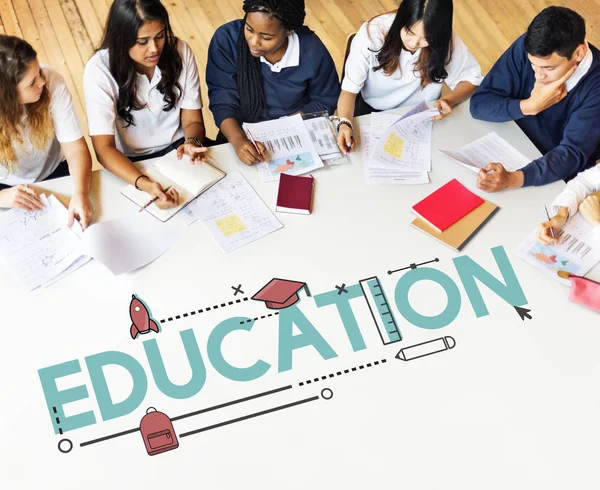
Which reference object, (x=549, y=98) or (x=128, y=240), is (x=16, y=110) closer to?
(x=128, y=240)

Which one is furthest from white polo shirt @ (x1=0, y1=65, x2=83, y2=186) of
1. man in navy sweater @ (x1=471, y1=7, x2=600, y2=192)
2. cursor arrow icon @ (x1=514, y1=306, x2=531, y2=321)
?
cursor arrow icon @ (x1=514, y1=306, x2=531, y2=321)

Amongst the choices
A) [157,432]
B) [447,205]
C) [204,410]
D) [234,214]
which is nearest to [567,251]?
[447,205]

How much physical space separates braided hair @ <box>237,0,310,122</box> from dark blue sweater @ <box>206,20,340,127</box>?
0.03 meters

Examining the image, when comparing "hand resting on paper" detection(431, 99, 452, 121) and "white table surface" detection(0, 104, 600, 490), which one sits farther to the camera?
"hand resting on paper" detection(431, 99, 452, 121)

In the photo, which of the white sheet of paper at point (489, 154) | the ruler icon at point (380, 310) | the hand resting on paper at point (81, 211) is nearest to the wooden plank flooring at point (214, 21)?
the white sheet of paper at point (489, 154)

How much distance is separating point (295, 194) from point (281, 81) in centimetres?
56

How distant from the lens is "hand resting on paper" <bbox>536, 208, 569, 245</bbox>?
1.77m

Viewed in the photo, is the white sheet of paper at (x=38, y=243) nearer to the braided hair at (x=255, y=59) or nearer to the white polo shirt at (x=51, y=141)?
the white polo shirt at (x=51, y=141)

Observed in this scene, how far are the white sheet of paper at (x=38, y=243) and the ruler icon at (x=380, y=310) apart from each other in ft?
2.57

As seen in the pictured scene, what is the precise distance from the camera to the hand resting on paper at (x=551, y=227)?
69.6 inches

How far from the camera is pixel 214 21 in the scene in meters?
3.42

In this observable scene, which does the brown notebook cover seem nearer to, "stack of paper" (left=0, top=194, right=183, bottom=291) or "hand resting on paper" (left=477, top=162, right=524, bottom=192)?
"hand resting on paper" (left=477, top=162, right=524, bottom=192)

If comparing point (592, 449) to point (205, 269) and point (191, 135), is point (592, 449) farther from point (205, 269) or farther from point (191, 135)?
point (191, 135)

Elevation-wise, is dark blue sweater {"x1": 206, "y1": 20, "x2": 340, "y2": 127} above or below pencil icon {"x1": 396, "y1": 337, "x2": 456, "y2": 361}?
above
